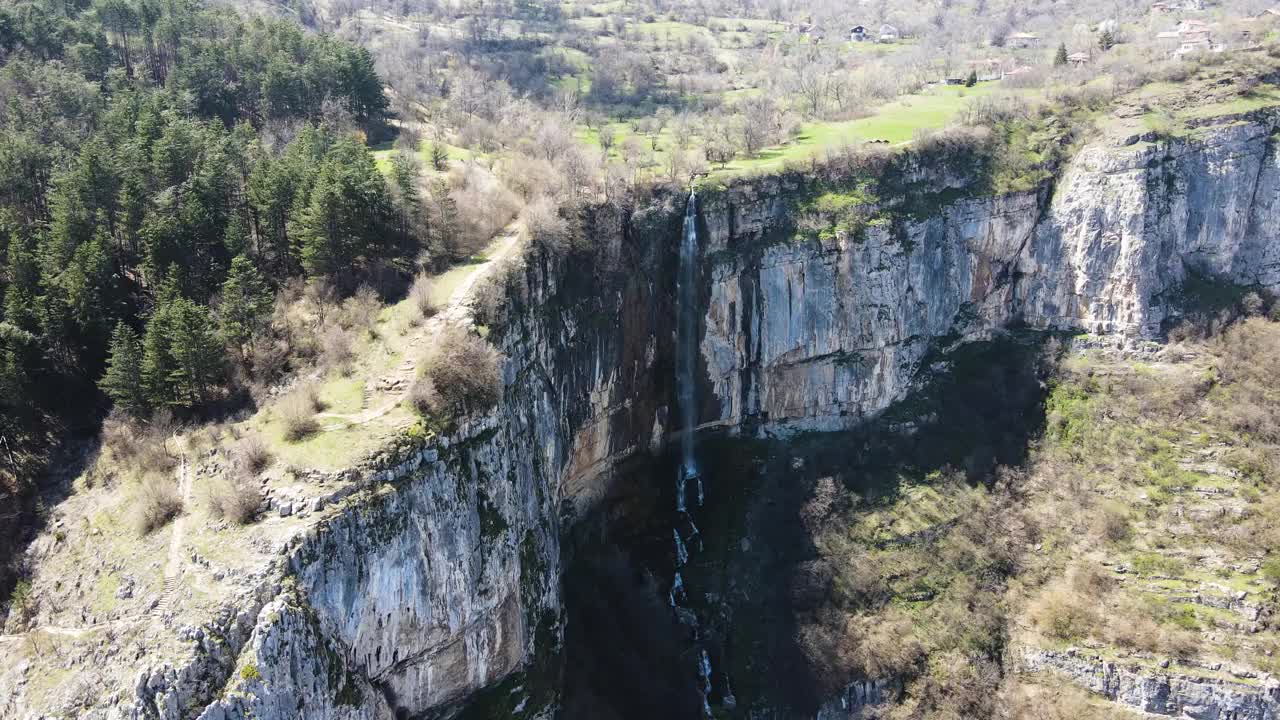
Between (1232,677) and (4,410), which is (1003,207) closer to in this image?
(1232,677)

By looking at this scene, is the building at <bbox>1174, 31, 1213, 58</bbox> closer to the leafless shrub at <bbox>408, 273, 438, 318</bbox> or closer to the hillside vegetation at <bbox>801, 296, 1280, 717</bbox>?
the hillside vegetation at <bbox>801, 296, 1280, 717</bbox>

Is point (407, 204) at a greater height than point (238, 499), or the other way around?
point (407, 204)

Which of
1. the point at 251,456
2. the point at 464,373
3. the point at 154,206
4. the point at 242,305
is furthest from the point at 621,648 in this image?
the point at 154,206

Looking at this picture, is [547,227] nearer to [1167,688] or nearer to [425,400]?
[425,400]

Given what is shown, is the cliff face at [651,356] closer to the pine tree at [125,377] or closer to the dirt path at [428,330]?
the dirt path at [428,330]

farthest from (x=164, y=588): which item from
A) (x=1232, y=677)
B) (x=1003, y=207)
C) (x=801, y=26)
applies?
(x=801, y=26)

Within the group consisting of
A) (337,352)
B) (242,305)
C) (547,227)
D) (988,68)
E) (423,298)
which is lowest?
(337,352)
